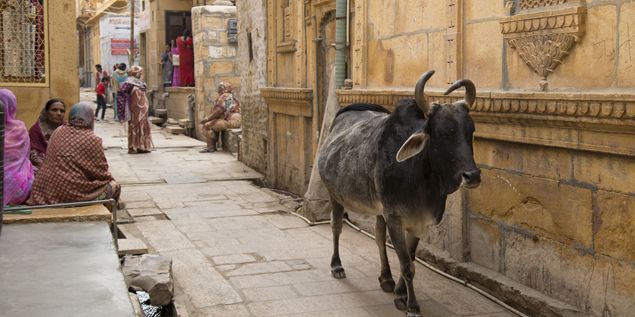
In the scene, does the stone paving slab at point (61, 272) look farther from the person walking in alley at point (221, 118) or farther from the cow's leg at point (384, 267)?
the person walking in alley at point (221, 118)

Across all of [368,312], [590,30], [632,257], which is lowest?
[368,312]

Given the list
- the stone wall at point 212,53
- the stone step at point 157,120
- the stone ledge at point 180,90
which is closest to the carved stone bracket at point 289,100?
the stone wall at point 212,53

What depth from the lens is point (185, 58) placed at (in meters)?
25.2

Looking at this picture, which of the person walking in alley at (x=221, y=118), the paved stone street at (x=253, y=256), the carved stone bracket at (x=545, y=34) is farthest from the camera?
the person walking in alley at (x=221, y=118)

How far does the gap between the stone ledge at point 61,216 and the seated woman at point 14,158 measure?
42 centimetres

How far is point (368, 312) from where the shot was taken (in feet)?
17.7

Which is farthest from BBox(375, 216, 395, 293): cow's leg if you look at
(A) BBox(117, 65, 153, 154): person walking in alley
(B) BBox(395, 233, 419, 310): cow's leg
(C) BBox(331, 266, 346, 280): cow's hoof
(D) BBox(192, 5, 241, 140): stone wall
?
(D) BBox(192, 5, 241, 140): stone wall

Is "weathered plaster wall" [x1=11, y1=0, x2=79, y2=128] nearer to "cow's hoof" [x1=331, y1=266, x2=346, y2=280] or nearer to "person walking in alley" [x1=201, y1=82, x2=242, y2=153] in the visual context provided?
"cow's hoof" [x1=331, y1=266, x2=346, y2=280]

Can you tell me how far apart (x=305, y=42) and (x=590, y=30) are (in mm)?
5871

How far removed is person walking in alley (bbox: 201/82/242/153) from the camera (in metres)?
17.0

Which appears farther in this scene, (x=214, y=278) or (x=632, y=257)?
(x=214, y=278)

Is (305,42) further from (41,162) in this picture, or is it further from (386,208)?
(386,208)

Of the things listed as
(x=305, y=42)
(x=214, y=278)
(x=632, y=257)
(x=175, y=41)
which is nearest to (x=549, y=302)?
(x=632, y=257)

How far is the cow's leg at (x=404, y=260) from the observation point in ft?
16.6
